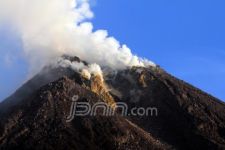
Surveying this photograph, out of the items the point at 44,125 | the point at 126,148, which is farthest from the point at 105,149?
the point at 44,125

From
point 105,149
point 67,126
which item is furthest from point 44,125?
point 105,149

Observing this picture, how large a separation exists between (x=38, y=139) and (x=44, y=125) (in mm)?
6628

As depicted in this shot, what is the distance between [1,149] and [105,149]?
22.5 m

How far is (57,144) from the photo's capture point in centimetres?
19012

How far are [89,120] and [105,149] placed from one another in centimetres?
1278

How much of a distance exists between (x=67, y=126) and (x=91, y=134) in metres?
6.83

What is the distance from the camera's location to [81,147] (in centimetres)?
18900

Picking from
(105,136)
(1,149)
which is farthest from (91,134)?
(1,149)

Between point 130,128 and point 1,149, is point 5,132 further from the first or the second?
point 130,128

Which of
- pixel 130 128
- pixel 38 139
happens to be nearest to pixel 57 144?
pixel 38 139

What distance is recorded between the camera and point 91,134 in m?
193

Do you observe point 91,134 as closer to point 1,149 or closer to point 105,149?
point 105,149

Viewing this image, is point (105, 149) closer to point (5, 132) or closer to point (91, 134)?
point (91, 134)

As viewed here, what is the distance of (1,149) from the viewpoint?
7520 inches
